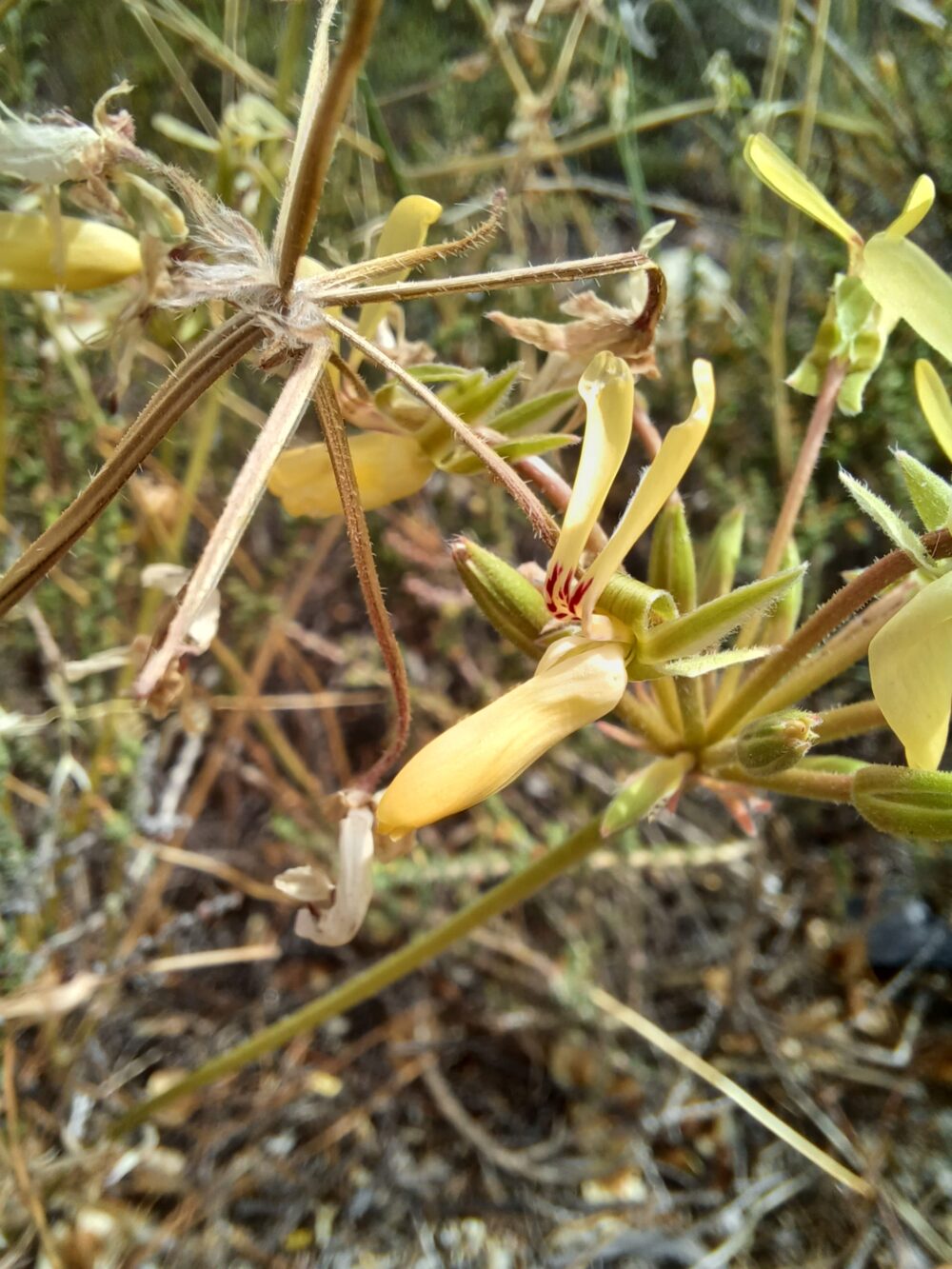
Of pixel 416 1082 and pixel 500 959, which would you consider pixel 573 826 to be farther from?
pixel 416 1082

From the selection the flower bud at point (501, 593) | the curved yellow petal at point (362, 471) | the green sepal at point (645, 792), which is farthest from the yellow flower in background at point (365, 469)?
the green sepal at point (645, 792)

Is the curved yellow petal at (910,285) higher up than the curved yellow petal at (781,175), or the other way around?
the curved yellow petal at (781,175)

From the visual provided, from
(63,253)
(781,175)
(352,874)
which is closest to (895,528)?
(781,175)

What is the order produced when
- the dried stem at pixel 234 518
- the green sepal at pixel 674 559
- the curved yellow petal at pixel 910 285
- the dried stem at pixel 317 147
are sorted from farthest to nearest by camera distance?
1. the green sepal at pixel 674 559
2. the curved yellow petal at pixel 910 285
3. the dried stem at pixel 234 518
4. the dried stem at pixel 317 147

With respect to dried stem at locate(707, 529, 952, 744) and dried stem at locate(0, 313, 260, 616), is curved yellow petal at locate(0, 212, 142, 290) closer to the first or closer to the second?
dried stem at locate(0, 313, 260, 616)

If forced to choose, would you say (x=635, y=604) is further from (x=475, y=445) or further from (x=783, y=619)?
(x=783, y=619)

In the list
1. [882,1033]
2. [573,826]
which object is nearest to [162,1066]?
[573,826]

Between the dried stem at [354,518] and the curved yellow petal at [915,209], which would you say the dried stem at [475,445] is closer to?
the dried stem at [354,518]

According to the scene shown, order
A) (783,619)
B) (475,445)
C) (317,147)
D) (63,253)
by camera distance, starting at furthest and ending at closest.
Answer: (783,619) → (63,253) → (475,445) → (317,147)

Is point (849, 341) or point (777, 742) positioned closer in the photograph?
point (777, 742)
